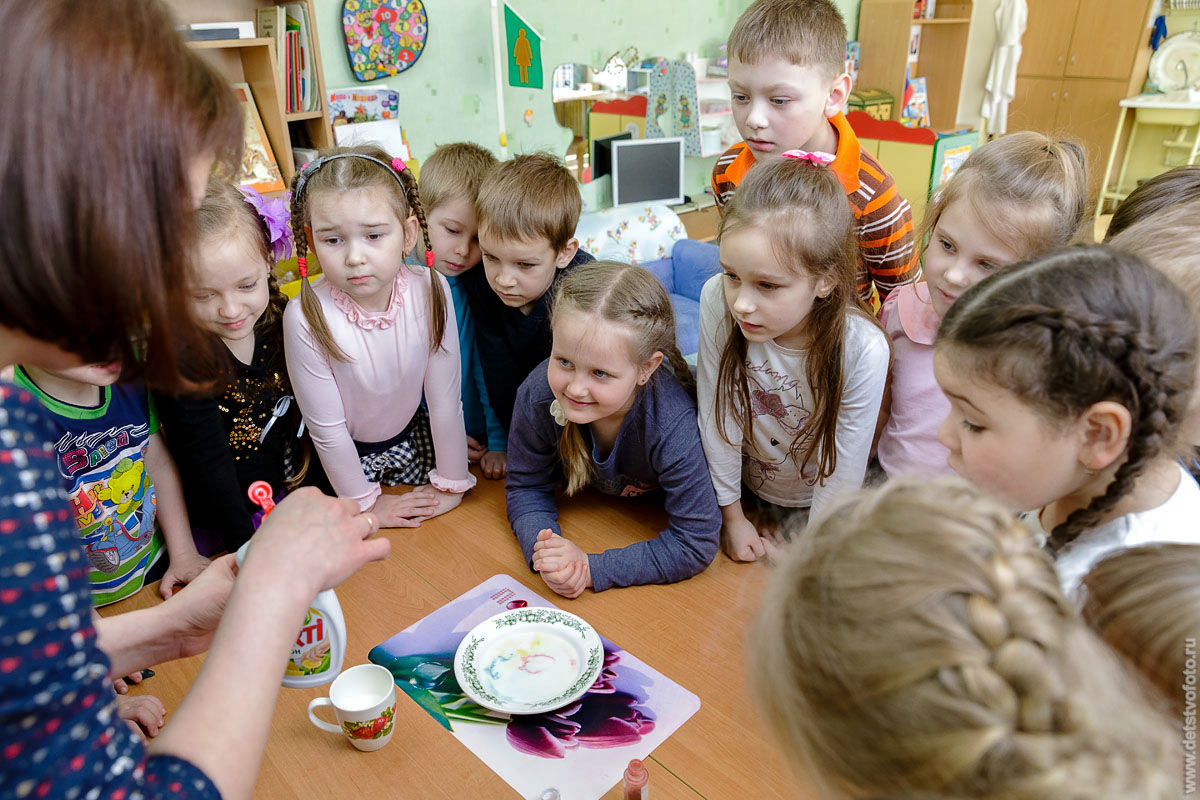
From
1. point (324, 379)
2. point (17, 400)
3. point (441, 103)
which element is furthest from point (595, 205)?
point (17, 400)

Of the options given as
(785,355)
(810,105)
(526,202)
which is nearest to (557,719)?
(785,355)

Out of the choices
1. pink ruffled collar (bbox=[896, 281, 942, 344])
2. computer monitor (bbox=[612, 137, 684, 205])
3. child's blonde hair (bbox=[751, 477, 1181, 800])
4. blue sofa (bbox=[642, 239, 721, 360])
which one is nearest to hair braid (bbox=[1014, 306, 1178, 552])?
child's blonde hair (bbox=[751, 477, 1181, 800])

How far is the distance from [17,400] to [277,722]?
63 cm

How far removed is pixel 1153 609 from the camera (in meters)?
0.52

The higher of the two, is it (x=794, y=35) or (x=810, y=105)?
(x=794, y=35)

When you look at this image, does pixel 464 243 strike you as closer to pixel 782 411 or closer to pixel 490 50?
pixel 782 411

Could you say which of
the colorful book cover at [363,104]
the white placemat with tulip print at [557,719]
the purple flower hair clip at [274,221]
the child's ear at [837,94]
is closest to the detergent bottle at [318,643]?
the white placemat with tulip print at [557,719]

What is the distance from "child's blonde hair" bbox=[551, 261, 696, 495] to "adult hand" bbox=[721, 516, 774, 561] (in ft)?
0.96

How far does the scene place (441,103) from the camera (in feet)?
9.87

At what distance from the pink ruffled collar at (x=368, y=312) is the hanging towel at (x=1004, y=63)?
191 inches

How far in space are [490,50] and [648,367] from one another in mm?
2312

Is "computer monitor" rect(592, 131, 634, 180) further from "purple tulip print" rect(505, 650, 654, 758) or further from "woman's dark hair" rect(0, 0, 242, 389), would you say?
"woman's dark hair" rect(0, 0, 242, 389)

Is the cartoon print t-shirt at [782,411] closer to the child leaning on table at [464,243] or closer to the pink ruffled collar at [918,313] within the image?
the pink ruffled collar at [918,313]

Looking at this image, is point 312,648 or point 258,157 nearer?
point 312,648
